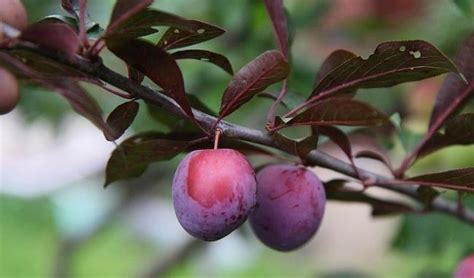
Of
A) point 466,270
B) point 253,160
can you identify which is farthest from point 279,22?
point 253,160

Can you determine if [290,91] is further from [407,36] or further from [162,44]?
[407,36]

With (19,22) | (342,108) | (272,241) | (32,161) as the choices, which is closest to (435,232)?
(272,241)

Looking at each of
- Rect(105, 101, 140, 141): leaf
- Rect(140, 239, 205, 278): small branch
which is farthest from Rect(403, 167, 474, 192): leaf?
Rect(140, 239, 205, 278): small branch

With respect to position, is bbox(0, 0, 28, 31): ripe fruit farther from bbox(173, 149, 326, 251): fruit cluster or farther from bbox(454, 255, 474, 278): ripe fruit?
bbox(454, 255, 474, 278): ripe fruit

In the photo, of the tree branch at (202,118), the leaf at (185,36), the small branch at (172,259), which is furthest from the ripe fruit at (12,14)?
the small branch at (172,259)

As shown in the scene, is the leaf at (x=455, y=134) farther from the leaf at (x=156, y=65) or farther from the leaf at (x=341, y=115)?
the leaf at (x=156, y=65)

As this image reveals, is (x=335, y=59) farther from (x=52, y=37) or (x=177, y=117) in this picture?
(x=52, y=37)
